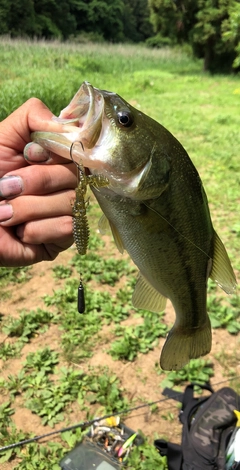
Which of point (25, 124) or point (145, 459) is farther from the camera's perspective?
point (145, 459)

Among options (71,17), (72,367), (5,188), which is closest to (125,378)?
(72,367)

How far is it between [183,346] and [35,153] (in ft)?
2.87

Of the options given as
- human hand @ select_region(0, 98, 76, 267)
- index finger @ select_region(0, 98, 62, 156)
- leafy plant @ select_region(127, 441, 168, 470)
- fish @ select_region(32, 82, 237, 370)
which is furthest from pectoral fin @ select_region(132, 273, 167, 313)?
leafy plant @ select_region(127, 441, 168, 470)

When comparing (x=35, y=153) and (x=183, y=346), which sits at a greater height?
(x=35, y=153)

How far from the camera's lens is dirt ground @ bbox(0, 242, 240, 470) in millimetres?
2648

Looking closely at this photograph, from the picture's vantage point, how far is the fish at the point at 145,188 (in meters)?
1.15

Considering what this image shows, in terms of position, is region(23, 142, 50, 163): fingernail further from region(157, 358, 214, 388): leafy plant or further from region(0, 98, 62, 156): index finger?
region(157, 358, 214, 388): leafy plant

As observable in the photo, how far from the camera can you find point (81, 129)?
1.12 meters

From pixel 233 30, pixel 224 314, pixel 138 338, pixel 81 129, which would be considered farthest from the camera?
pixel 233 30

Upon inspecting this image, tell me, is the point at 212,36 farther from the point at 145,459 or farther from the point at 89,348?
the point at 145,459

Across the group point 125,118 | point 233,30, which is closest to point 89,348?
point 125,118

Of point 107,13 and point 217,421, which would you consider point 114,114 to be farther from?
point 107,13

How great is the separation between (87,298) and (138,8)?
2722 inches

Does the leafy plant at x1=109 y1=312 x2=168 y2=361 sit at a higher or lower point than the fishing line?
higher
